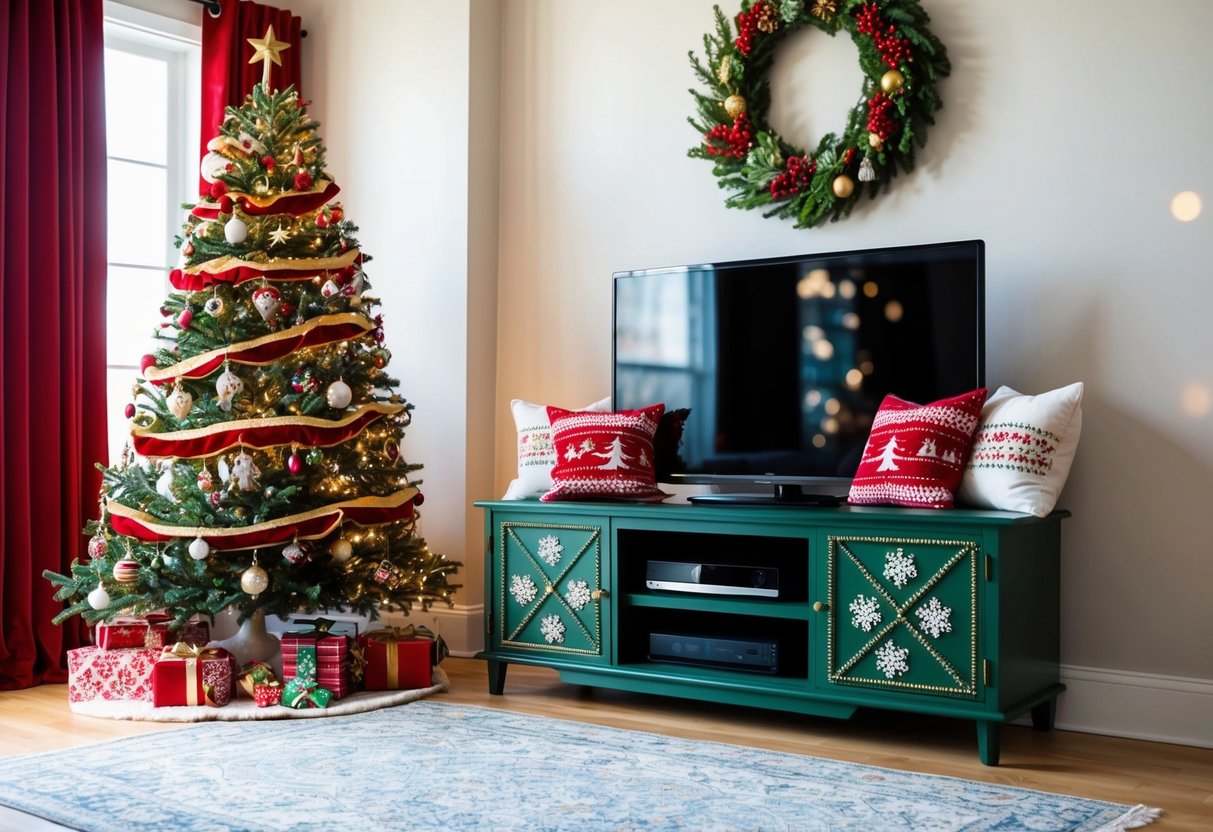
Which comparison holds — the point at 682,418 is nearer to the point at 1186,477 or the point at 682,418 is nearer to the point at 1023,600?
the point at 1023,600

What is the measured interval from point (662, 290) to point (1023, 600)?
138 cm

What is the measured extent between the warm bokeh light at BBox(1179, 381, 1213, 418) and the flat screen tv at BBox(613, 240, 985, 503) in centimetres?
51

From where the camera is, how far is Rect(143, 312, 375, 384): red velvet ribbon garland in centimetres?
342

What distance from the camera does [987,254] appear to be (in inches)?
132

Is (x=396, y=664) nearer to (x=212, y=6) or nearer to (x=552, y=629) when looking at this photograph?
(x=552, y=629)

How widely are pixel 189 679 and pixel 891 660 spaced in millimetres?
1851

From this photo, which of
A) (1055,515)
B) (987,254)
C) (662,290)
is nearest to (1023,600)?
(1055,515)

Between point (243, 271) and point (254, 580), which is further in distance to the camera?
point (243, 271)

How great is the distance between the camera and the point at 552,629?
136 inches

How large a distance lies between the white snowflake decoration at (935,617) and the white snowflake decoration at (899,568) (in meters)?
0.07

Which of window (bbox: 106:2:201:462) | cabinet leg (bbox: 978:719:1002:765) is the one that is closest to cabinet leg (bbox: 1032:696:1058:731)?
cabinet leg (bbox: 978:719:1002:765)

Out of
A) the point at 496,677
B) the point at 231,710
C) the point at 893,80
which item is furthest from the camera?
the point at 496,677

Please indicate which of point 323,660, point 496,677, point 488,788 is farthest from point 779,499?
point 323,660

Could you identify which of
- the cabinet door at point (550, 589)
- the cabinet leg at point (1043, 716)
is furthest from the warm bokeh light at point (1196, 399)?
the cabinet door at point (550, 589)
